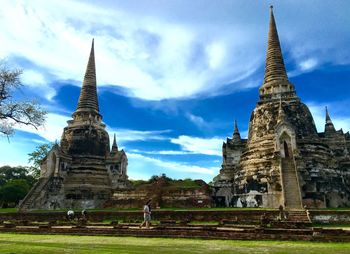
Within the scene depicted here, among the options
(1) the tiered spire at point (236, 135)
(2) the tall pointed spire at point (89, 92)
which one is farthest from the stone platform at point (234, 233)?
(2) the tall pointed spire at point (89, 92)

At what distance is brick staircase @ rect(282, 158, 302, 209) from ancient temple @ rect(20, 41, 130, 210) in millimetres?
17831

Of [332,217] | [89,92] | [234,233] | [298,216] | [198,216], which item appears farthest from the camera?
[89,92]

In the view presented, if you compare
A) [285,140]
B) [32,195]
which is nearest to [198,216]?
[285,140]

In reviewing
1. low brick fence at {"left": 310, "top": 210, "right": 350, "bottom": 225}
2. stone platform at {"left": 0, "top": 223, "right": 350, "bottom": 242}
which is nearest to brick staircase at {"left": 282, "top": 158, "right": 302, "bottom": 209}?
low brick fence at {"left": 310, "top": 210, "right": 350, "bottom": 225}

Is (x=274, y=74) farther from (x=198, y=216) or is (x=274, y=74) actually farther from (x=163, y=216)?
(x=163, y=216)

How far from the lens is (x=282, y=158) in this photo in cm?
2911

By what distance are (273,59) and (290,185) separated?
17.5 m

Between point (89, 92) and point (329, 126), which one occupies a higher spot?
point (89, 92)

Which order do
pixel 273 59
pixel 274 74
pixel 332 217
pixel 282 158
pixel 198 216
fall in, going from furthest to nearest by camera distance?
pixel 273 59 < pixel 274 74 < pixel 282 158 < pixel 198 216 < pixel 332 217

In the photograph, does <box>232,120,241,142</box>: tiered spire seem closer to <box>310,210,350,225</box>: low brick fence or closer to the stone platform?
<box>310,210,350,225</box>: low brick fence

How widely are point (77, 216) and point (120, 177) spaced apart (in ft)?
46.4

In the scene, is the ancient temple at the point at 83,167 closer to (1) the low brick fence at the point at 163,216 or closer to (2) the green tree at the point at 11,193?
(1) the low brick fence at the point at 163,216

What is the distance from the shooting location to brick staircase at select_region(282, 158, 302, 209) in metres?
25.5

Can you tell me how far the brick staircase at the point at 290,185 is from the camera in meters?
25.5
